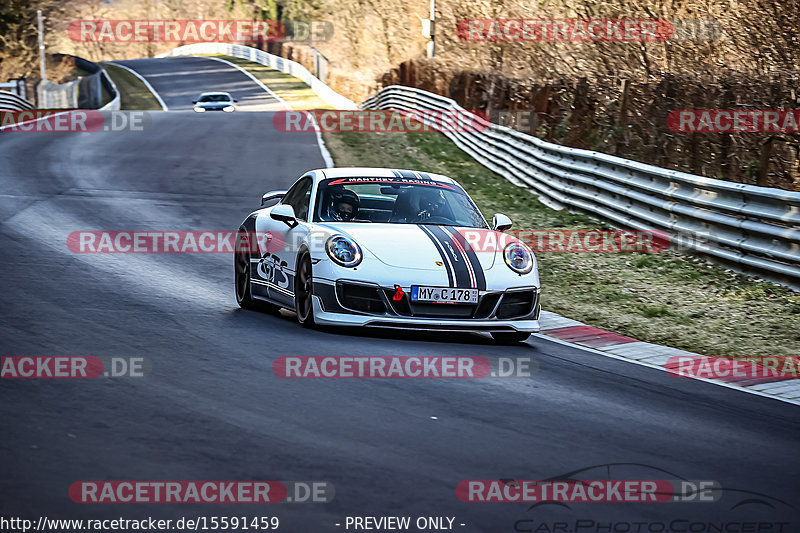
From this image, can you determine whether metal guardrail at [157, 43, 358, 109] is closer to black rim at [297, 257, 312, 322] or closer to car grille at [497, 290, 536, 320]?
black rim at [297, 257, 312, 322]

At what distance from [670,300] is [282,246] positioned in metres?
4.36

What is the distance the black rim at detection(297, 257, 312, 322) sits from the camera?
356 inches

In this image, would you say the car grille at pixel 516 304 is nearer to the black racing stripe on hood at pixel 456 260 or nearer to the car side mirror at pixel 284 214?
the black racing stripe on hood at pixel 456 260

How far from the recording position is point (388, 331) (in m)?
9.22

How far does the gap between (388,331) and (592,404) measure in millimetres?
A: 2676

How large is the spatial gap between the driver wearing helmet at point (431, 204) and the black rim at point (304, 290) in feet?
4.18

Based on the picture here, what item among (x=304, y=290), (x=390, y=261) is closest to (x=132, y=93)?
(x=304, y=290)

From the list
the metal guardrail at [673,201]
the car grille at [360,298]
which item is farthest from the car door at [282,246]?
the metal guardrail at [673,201]

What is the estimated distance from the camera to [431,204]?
33.3ft

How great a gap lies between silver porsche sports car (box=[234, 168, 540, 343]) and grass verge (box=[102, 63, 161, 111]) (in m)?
49.3

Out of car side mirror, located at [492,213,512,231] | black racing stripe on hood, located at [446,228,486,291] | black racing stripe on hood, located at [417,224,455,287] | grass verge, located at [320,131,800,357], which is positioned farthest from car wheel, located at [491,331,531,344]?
grass verge, located at [320,131,800,357]

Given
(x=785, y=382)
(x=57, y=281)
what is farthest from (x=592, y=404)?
(x=57, y=281)

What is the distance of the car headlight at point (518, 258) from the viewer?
9.21m

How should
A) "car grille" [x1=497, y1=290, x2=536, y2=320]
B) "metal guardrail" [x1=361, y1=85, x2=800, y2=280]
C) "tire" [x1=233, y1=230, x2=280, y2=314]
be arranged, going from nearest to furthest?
"car grille" [x1=497, y1=290, x2=536, y2=320] < "tire" [x1=233, y1=230, x2=280, y2=314] < "metal guardrail" [x1=361, y1=85, x2=800, y2=280]
